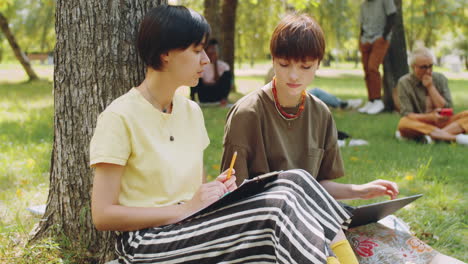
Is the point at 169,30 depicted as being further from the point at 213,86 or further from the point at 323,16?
the point at 323,16

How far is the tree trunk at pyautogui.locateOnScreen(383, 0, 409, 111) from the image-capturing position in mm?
8383

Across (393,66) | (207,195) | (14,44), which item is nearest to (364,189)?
(207,195)

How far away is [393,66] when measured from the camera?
8430 millimetres

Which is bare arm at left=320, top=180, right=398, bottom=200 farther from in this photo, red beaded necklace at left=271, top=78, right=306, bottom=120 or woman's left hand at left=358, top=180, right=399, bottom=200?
red beaded necklace at left=271, top=78, right=306, bottom=120

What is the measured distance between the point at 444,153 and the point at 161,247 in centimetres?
388

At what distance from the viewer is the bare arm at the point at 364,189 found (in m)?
2.23

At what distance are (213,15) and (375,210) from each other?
8845mm

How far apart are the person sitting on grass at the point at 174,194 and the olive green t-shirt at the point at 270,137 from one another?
308 mm

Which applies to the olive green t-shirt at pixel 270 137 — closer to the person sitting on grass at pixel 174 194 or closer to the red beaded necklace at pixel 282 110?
the red beaded necklace at pixel 282 110

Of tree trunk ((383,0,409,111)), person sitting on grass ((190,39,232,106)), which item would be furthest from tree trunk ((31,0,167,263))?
tree trunk ((383,0,409,111))

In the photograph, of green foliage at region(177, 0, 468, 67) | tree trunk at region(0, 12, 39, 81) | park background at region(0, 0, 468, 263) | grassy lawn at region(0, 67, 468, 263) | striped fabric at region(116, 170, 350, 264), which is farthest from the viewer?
green foliage at region(177, 0, 468, 67)

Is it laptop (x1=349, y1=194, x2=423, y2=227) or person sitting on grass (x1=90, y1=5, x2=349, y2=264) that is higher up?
person sitting on grass (x1=90, y1=5, x2=349, y2=264)

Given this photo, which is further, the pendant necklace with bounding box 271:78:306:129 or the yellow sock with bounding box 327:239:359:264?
the pendant necklace with bounding box 271:78:306:129

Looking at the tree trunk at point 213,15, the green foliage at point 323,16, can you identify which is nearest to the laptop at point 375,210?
the tree trunk at point 213,15
